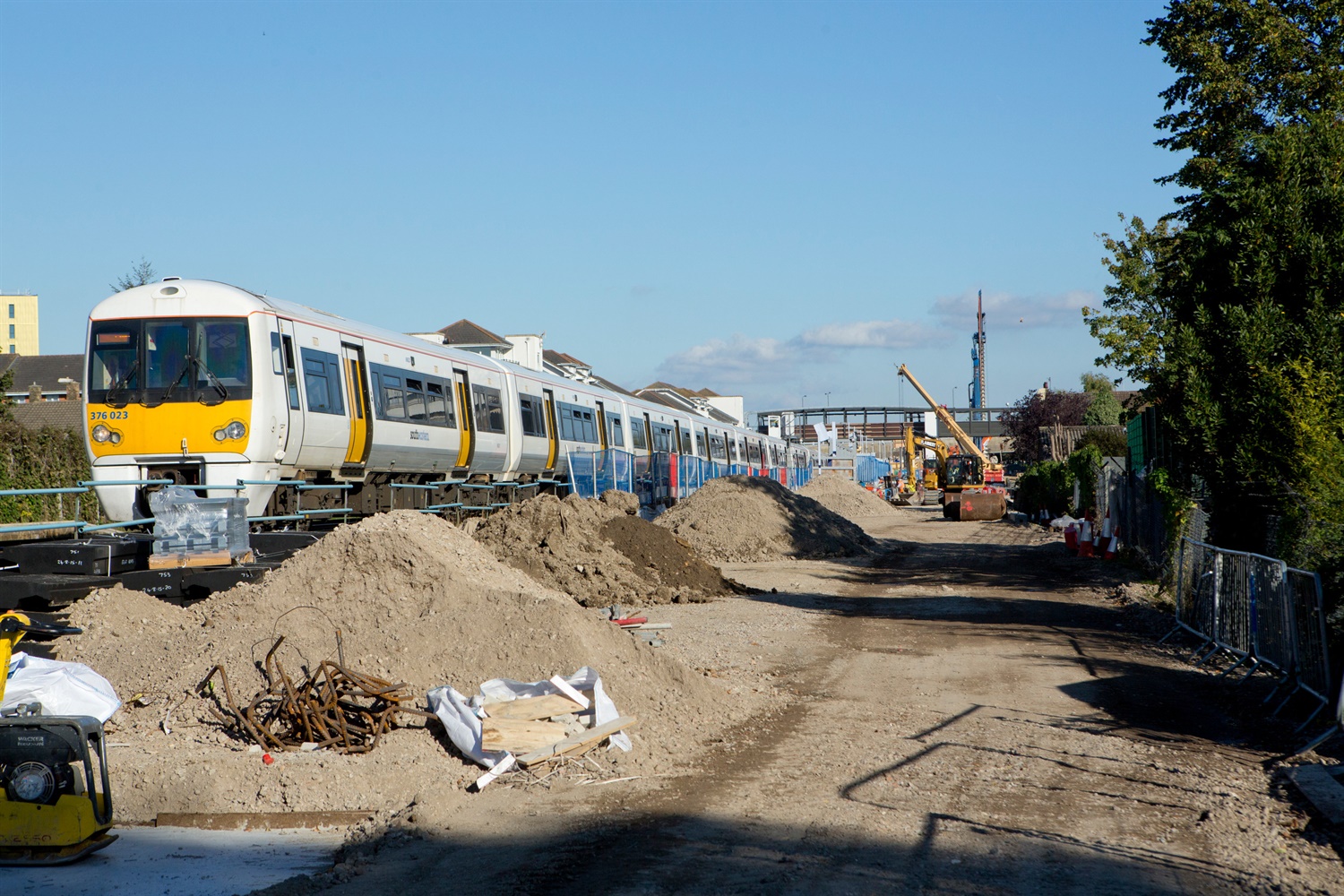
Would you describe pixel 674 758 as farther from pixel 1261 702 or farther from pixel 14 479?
pixel 14 479

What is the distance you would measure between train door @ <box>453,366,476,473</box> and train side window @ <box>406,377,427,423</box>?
5.08ft

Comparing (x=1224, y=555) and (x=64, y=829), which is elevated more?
(x=1224, y=555)

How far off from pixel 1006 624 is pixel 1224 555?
3335 mm

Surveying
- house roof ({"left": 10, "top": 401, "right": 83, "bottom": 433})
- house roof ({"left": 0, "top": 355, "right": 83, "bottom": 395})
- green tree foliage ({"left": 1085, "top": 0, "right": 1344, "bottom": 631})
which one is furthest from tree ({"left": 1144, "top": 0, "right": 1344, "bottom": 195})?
house roof ({"left": 0, "top": 355, "right": 83, "bottom": 395})

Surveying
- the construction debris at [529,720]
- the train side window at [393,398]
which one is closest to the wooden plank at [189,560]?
the construction debris at [529,720]

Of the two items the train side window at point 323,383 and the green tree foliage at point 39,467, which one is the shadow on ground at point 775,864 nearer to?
the train side window at point 323,383

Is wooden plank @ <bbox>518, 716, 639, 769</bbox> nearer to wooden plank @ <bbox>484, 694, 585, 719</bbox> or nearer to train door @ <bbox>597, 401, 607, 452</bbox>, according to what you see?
wooden plank @ <bbox>484, 694, 585, 719</bbox>

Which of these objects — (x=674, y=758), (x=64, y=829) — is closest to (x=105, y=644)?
(x=64, y=829)

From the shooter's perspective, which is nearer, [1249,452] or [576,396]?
[1249,452]

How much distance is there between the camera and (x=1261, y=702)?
370 inches

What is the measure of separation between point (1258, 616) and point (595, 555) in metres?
9.52

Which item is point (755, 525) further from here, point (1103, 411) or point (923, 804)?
point (1103, 411)

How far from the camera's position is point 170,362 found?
1573 cm

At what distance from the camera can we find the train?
50.8 ft
